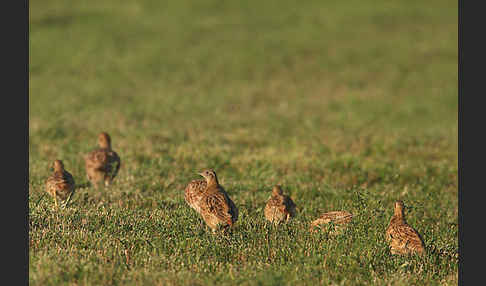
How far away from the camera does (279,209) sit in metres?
8.91

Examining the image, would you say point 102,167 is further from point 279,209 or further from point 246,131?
point 246,131

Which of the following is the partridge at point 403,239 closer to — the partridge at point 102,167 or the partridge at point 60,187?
the partridge at point 60,187

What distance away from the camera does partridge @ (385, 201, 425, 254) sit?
743 cm

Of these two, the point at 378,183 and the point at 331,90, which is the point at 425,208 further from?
the point at 331,90

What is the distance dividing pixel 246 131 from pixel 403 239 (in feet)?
32.4

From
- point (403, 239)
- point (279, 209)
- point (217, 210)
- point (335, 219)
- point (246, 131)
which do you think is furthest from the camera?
point (246, 131)

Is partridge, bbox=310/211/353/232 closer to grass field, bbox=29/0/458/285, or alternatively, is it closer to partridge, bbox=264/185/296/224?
grass field, bbox=29/0/458/285

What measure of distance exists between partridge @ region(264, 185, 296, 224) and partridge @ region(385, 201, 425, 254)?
1.69m

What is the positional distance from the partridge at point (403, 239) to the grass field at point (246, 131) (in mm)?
122

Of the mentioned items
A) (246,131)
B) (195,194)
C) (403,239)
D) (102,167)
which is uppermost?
(246,131)

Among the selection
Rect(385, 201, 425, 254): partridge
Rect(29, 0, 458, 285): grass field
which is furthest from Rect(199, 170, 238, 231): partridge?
Rect(385, 201, 425, 254): partridge

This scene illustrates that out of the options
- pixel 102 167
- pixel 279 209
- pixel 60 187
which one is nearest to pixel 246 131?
pixel 102 167

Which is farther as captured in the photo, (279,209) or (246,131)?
(246,131)

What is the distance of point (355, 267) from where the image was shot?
7156mm
